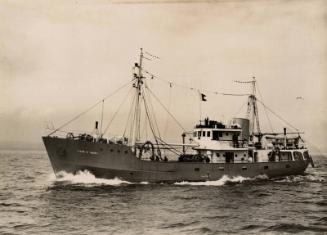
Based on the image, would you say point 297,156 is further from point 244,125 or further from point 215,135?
point 215,135

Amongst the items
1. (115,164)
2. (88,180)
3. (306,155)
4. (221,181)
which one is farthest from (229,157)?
(88,180)

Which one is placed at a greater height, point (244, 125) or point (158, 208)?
point (244, 125)

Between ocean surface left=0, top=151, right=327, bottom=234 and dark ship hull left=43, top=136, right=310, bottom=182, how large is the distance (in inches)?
18.9

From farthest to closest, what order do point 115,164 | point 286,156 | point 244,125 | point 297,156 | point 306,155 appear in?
point 306,155 < point 297,156 < point 286,156 < point 244,125 < point 115,164

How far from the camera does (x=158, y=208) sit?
54.4 ft

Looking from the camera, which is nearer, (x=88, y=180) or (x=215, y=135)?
(x=88, y=180)

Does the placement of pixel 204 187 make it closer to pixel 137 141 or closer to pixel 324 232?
pixel 137 141

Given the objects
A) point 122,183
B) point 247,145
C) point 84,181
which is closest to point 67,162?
point 84,181

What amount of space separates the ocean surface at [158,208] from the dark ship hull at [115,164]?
479 millimetres

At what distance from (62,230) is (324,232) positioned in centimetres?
871

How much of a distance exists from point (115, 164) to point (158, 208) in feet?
22.2

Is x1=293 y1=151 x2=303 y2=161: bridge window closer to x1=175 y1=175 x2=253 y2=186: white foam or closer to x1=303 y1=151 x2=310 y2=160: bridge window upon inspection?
x1=303 y1=151 x2=310 y2=160: bridge window

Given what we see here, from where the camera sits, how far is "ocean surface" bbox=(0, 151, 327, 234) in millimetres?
13688

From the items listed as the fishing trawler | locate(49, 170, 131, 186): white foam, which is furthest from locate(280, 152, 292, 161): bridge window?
locate(49, 170, 131, 186): white foam
